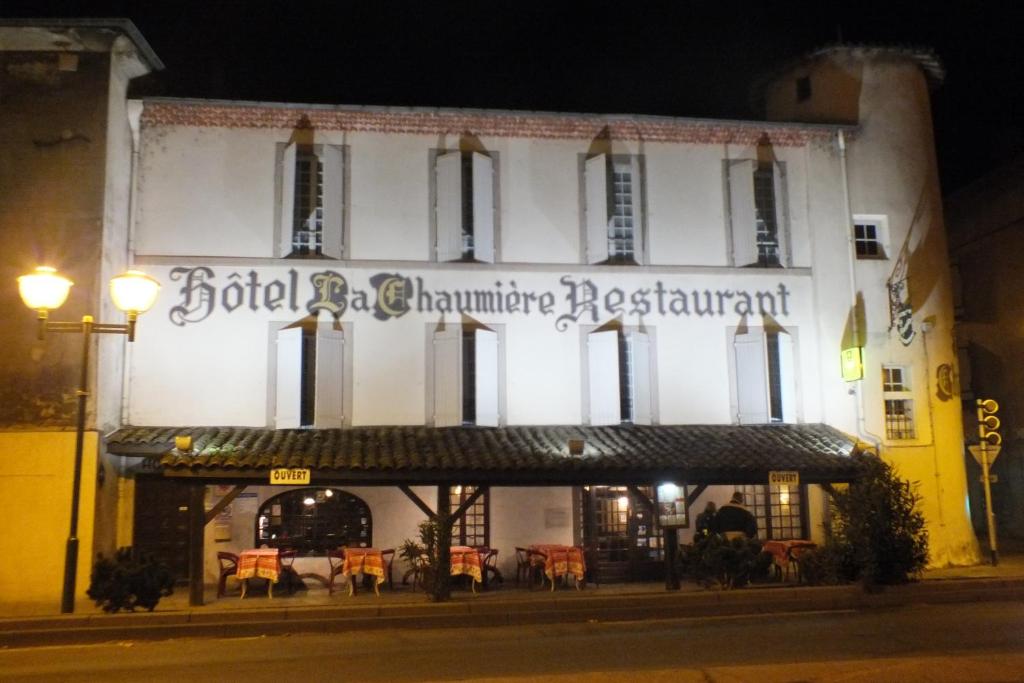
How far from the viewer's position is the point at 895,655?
9570 millimetres

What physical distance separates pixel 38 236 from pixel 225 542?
6440mm

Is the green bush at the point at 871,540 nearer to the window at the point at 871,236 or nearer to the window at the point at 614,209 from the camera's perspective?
the window at the point at 871,236

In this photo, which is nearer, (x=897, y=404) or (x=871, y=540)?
(x=871, y=540)

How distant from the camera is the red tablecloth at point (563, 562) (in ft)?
51.4

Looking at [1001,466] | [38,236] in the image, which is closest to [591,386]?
[38,236]

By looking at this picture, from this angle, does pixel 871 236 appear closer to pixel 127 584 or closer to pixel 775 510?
pixel 775 510

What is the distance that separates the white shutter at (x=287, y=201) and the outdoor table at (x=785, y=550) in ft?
34.8

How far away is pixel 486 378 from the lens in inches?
664

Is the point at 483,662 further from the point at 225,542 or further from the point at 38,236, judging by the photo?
the point at 38,236

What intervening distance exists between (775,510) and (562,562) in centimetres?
519

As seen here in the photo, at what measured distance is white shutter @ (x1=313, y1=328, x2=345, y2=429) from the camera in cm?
1627

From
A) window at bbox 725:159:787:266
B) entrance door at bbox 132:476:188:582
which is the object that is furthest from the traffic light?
entrance door at bbox 132:476:188:582

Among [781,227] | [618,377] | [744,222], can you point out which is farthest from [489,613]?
[781,227]

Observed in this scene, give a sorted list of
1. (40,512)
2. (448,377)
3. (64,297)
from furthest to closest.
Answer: (448,377)
(40,512)
(64,297)
